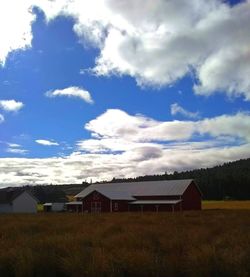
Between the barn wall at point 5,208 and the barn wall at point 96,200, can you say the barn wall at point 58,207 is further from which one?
the barn wall at point 96,200

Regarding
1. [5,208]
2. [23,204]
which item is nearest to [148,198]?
[23,204]

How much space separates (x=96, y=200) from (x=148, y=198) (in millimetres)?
8239

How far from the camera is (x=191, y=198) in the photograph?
234ft

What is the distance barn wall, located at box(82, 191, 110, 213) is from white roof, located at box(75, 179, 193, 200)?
1.91ft

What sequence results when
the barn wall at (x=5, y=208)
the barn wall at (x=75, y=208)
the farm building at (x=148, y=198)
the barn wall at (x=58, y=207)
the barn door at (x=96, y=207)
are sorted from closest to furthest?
the farm building at (x=148, y=198)
the barn door at (x=96, y=207)
the barn wall at (x=75, y=208)
the barn wall at (x=5, y=208)
the barn wall at (x=58, y=207)

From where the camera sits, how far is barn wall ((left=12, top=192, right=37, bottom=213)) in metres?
82.2

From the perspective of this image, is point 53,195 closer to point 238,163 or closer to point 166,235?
point 238,163

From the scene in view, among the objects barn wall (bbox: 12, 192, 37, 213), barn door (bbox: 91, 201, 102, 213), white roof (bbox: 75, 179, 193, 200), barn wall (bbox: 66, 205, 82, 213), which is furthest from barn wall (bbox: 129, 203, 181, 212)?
barn wall (bbox: 12, 192, 37, 213)

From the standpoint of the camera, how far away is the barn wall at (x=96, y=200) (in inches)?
2854

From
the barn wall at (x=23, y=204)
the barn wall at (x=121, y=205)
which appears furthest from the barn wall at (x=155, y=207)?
the barn wall at (x=23, y=204)

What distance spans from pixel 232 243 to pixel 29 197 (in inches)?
2930

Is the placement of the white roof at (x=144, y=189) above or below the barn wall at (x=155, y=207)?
above

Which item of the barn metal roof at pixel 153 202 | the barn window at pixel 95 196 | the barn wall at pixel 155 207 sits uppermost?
the barn window at pixel 95 196

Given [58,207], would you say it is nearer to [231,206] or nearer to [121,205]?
[121,205]
